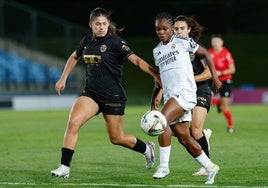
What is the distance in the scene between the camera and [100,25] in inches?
457

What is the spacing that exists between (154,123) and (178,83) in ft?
2.60

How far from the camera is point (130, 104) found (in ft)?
126

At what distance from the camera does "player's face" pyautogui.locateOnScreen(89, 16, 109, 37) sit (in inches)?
456

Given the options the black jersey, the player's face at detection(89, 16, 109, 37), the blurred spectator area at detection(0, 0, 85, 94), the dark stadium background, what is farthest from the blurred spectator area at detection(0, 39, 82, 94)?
the player's face at detection(89, 16, 109, 37)

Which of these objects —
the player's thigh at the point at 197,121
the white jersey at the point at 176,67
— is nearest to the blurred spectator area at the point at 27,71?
the player's thigh at the point at 197,121

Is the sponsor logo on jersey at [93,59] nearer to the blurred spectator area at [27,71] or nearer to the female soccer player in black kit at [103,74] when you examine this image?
the female soccer player in black kit at [103,74]

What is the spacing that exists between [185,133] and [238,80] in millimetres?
33215

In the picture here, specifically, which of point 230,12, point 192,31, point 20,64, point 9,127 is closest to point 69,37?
point 20,64

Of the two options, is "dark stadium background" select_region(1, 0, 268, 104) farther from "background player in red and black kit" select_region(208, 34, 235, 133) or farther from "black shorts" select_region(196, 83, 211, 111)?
"black shorts" select_region(196, 83, 211, 111)

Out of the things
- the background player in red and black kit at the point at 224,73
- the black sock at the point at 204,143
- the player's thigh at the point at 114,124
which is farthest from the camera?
the background player in red and black kit at the point at 224,73

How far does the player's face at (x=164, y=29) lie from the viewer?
10.9 meters

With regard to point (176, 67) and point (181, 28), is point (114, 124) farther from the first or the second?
point (181, 28)

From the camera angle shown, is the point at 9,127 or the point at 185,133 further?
the point at 9,127

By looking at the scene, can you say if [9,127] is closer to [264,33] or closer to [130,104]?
[130,104]
